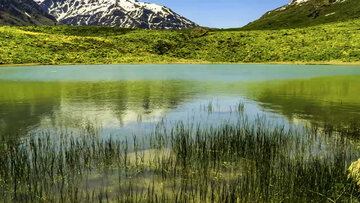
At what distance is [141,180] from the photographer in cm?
857

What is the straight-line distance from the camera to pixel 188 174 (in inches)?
344

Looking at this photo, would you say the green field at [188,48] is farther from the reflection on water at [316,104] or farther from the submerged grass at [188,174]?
the submerged grass at [188,174]

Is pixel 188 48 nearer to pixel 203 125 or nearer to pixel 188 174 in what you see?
pixel 203 125

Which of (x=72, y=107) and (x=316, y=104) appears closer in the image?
(x=72, y=107)

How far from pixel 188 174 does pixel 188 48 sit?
99.4 meters

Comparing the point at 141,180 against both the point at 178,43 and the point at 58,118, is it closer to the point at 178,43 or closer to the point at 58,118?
the point at 58,118

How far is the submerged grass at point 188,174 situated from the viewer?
7.27 m

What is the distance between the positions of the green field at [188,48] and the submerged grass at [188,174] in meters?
72.9

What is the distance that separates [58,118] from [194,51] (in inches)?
3476

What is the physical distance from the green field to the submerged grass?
239 ft

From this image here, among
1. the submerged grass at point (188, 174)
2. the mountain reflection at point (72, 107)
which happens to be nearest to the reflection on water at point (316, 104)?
the submerged grass at point (188, 174)

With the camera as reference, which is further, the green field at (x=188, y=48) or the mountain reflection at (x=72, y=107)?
the green field at (x=188, y=48)

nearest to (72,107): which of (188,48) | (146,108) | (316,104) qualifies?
(146,108)

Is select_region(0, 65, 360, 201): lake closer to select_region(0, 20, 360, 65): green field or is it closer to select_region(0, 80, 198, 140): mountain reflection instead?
select_region(0, 80, 198, 140): mountain reflection
